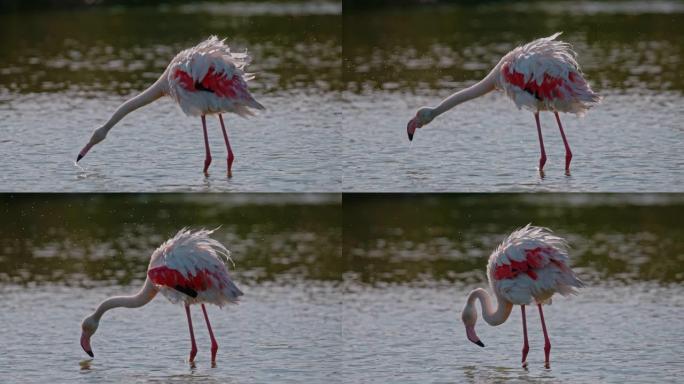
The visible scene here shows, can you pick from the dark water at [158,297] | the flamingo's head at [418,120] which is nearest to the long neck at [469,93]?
the flamingo's head at [418,120]

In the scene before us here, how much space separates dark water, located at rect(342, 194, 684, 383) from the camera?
8.19m

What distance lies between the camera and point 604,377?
7840 millimetres

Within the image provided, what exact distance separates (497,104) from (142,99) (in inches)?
98.0

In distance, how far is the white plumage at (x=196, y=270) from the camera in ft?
26.6

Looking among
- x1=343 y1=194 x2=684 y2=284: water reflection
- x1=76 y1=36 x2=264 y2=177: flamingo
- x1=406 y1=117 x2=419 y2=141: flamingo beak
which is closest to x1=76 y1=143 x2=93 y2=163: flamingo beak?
x1=76 y1=36 x2=264 y2=177: flamingo

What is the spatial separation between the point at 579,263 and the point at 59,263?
3.32 meters

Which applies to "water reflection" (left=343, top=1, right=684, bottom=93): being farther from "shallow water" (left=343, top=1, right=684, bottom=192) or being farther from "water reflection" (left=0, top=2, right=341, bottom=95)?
"water reflection" (left=0, top=2, right=341, bottom=95)

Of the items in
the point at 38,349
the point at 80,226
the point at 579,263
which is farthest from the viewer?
the point at 80,226

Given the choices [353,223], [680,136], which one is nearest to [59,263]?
[353,223]

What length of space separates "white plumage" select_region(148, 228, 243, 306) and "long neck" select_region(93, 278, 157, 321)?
229mm

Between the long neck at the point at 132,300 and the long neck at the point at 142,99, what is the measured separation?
842 mm

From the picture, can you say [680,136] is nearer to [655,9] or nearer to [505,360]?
[505,360]

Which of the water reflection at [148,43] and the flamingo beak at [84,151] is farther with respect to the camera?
the water reflection at [148,43]

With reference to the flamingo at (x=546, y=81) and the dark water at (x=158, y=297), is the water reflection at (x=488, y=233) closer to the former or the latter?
the dark water at (x=158, y=297)
